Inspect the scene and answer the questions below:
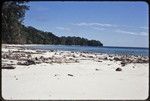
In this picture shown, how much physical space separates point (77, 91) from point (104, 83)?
2.49ft

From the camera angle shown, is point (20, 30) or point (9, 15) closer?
point (9, 15)

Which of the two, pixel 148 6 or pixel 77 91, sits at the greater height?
pixel 148 6

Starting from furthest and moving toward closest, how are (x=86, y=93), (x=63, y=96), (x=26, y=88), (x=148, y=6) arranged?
(x=26, y=88), (x=86, y=93), (x=63, y=96), (x=148, y=6)

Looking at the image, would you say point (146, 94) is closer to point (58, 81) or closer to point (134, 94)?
point (134, 94)

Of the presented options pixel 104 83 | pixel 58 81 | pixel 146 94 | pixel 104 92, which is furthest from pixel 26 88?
pixel 146 94

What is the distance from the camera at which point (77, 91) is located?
8.84 ft

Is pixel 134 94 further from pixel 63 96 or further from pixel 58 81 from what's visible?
pixel 58 81

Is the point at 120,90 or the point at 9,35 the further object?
the point at 9,35

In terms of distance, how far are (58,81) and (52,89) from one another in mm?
509

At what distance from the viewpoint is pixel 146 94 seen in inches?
85.7

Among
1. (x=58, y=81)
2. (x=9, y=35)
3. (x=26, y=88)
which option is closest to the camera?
(x=26, y=88)

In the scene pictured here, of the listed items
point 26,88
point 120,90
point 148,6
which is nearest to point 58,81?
point 26,88

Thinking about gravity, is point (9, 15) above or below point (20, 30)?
above

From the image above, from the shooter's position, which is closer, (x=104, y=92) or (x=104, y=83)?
(x=104, y=92)
